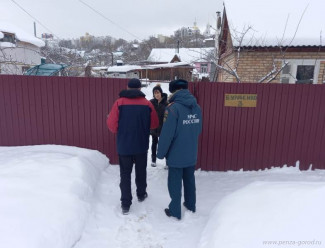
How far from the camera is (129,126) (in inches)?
130

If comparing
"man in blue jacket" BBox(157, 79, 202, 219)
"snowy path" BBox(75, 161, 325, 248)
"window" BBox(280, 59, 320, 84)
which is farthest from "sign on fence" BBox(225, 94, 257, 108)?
"window" BBox(280, 59, 320, 84)

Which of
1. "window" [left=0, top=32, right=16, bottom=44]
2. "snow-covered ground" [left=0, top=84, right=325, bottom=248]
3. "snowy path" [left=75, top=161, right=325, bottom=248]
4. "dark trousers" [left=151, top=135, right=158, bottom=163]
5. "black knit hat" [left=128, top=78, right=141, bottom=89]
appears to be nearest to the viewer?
"snow-covered ground" [left=0, top=84, right=325, bottom=248]

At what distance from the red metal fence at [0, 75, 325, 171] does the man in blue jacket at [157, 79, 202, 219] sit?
1621 mm

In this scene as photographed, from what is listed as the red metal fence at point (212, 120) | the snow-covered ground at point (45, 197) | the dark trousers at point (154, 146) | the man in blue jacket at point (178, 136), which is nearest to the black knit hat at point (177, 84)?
the man in blue jacket at point (178, 136)

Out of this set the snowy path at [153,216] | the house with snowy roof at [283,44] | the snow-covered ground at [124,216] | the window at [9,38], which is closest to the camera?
the snow-covered ground at [124,216]

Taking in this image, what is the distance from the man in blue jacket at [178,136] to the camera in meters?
3.08

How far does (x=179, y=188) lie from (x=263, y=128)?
2518mm

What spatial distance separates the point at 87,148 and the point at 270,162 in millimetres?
3804

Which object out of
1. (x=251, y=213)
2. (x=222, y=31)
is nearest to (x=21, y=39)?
(x=222, y=31)

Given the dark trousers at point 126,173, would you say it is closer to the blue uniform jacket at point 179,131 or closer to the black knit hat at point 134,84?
the blue uniform jacket at point 179,131

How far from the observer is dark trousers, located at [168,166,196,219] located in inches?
127

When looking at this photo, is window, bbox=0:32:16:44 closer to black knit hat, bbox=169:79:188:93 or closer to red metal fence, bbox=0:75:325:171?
red metal fence, bbox=0:75:325:171

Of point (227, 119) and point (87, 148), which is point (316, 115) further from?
point (87, 148)

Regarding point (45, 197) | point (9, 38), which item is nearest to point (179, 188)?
point (45, 197)
